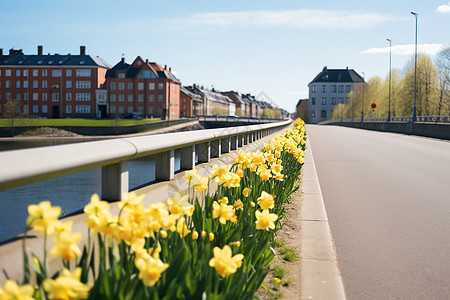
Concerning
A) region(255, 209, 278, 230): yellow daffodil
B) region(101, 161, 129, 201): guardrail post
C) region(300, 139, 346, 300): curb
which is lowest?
region(300, 139, 346, 300): curb

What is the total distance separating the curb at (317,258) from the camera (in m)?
3.95

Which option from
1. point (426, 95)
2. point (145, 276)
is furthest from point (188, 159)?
point (426, 95)

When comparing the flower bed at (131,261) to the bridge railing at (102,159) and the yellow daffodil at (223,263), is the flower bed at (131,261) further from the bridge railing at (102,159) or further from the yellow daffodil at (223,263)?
the bridge railing at (102,159)

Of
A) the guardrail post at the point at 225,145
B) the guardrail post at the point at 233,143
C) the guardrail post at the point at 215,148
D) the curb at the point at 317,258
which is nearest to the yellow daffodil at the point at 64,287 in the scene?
the curb at the point at 317,258

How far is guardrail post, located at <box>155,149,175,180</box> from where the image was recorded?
5.36 m

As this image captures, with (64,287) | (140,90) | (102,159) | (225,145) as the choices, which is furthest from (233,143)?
(140,90)

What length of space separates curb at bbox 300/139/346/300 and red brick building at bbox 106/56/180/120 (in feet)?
349

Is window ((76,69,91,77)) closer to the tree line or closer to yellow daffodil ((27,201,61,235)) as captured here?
the tree line

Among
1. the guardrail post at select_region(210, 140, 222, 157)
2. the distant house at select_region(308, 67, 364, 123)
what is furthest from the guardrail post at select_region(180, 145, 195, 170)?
the distant house at select_region(308, 67, 364, 123)

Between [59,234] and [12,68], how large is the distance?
135666mm

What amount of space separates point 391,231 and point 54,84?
125m

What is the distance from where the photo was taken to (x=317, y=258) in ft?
15.9

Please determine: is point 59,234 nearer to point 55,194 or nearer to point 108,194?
point 108,194

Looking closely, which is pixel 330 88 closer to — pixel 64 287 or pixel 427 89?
pixel 427 89
